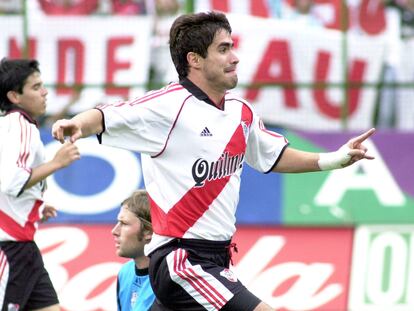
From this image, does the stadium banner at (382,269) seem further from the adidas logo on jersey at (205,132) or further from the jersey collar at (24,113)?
the adidas logo on jersey at (205,132)

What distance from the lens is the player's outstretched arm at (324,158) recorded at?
5829 millimetres

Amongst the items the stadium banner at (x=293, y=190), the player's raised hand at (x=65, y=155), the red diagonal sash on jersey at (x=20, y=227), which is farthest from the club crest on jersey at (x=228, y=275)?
the stadium banner at (x=293, y=190)

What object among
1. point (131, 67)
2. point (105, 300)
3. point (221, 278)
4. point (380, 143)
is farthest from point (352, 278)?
point (221, 278)

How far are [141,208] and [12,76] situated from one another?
1.46 meters

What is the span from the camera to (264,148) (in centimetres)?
600

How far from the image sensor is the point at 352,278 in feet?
32.2

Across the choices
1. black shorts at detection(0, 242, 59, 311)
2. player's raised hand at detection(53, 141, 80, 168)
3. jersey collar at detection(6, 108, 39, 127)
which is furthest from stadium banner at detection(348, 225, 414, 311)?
player's raised hand at detection(53, 141, 80, 168)

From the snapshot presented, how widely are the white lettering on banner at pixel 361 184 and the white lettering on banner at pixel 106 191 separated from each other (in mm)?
1592

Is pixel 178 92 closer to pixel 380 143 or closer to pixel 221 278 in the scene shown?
pixel 221 278

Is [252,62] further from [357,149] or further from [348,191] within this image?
[357,149]

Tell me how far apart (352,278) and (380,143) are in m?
1.24

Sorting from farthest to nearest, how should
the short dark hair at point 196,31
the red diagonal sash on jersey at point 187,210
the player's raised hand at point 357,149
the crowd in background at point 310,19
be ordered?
the crowd in background at point 310,19 → the player's raised hand at point 357,149 → the short dark hair at point 196,31 → the red diagonal sash on jersey at point 187,210

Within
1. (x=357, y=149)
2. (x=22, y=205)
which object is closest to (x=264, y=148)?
(x=357, y=149)

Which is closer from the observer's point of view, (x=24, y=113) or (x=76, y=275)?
(x=24, y=113)
